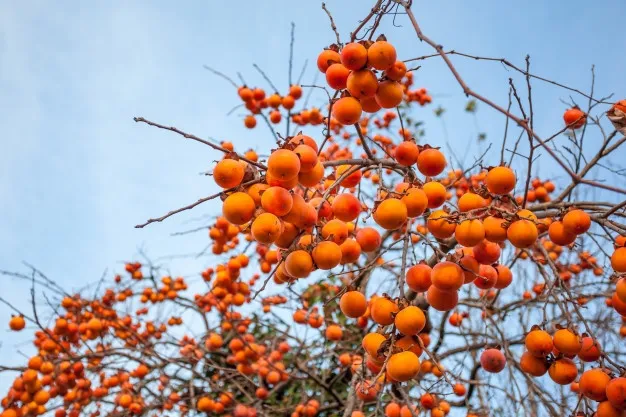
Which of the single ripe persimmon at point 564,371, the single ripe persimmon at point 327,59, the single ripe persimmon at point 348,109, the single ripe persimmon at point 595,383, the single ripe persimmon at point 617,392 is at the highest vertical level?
the single ripe persimmon at point 327,59

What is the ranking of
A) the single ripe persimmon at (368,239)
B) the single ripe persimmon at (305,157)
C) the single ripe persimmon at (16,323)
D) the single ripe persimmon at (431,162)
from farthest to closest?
the single ripe persimmon at (16,323) < the single ripe persimmon at (368,239) < the single ripe persimmon at (431,162) < the single ripe persimmon at (305,157)

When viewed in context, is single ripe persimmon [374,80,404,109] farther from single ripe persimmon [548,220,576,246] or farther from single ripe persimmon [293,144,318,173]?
single ripe persimmon [548,220,576,246]

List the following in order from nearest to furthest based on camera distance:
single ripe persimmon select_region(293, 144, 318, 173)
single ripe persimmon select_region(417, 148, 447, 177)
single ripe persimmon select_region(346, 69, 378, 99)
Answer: single ripe persimmon select_region(293, 144, 318, 173)
single ripe persimmon select_region(346, 69, 378, 99)
single ripe persimmon select_region(417, 148, 447, 177)

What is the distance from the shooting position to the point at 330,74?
169 centimetres

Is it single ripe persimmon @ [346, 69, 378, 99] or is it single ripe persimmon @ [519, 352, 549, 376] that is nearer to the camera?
single ripe persimmon @ [346, 69, 378, 99]

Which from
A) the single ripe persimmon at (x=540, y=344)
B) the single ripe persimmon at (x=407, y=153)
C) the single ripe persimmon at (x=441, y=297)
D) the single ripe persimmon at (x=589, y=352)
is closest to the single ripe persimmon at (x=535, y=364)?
the single ripe persimmon at (x=540, y=344)

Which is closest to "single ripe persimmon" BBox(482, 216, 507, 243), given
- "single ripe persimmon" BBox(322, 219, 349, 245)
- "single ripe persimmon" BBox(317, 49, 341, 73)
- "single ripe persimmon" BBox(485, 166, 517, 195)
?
"single ripe persimmon" BBox(485, 166, 517, 195)

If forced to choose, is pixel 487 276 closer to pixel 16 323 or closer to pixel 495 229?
pixel 495 229

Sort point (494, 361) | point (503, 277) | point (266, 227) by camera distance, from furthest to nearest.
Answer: point (494, 361) → point (503, 277) → point (266, 227)

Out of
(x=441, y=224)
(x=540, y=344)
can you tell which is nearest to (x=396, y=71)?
(x=441, y=224)

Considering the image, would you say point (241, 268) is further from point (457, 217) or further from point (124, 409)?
point (457, 217)

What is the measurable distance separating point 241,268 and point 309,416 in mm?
1369

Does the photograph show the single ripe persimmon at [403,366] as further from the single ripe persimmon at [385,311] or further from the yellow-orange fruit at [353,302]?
the yellow-orange fruit at [353,302]

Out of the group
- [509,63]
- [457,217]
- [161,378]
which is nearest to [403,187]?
[457,217]
